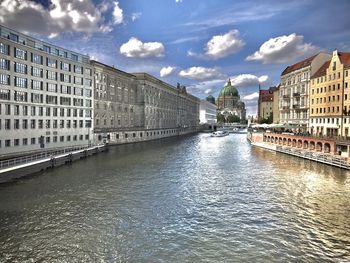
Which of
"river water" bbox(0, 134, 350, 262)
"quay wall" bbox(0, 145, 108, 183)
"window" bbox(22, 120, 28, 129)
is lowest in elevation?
"river water" bbox(0, 134, 350, 262)

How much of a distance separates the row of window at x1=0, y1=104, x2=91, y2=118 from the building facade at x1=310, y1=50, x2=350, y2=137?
70.3 m

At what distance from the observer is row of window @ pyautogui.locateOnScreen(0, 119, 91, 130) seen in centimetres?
6112

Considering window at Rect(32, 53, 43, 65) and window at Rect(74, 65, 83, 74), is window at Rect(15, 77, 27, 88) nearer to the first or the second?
window at Rect(32, 53, 43, 65)

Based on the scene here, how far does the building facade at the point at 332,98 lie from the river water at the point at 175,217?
34.3 m

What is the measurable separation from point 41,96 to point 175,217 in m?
58.3

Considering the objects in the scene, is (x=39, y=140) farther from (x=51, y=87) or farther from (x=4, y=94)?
(x=4, y=94)

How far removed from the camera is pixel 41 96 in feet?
237

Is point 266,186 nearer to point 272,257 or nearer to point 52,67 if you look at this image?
point 272,257

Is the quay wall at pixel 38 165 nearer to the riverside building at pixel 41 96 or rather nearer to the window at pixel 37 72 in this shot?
the riverside building at pixel 41 96

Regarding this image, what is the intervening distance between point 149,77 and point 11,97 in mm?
80960

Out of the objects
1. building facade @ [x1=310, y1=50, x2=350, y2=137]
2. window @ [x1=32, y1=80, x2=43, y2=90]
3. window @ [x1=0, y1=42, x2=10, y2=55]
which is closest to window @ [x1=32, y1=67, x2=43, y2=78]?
window @ [x1=32, y1=80, x2=43, y2=90]

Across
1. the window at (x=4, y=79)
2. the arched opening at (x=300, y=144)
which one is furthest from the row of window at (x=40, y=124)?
the arched opening at (x=300, y=144)

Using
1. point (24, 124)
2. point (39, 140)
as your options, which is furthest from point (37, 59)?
point (39, 140)

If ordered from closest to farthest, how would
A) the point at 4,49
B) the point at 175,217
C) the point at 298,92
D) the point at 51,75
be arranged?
the point at 175,217, the point at 4,49, the point at 51,75, the point at 298,92
